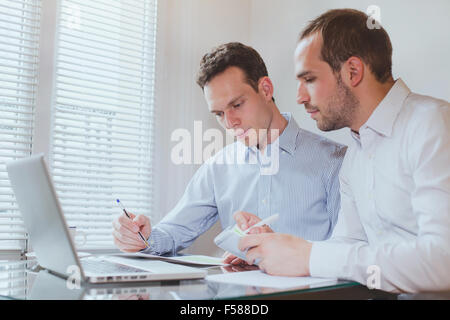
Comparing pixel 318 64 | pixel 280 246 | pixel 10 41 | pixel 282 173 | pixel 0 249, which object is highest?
pixel 10 41

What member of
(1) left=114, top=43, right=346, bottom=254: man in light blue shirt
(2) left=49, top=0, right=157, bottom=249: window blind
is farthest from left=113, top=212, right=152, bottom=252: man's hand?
(2) left=49, top=0, right=157, bottom=249: window blind

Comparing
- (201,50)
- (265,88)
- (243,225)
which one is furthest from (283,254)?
(201,50)

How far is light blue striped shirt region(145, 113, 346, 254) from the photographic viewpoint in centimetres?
161

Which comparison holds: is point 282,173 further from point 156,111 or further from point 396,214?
point 156,111

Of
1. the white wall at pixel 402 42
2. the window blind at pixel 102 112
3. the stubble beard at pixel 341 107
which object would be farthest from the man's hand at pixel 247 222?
the window blind at pixel 102 112

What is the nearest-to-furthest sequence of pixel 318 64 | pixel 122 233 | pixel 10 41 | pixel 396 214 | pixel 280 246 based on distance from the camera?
pixel 280 246 → pixel 396 214 → pixel 318 64 → pixel 122 233 → pixel 10 41

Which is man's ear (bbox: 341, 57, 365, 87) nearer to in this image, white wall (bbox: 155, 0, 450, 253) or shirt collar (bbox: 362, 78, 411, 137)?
shirt collar (bbox: 362, 78, 411, 137)

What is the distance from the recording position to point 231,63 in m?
1.74

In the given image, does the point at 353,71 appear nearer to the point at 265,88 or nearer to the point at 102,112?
the point at 265,88

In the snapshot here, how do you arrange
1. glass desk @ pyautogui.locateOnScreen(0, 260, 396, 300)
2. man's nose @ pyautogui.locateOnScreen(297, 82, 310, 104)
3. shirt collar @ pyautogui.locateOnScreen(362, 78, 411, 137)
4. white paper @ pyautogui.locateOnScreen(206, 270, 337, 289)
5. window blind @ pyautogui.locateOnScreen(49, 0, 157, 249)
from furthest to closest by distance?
window blind @ pyautogui.locateOnScreen(49, 0, 157, 249) < man's nose @ pyautogui.locateOnScreen(297, 82, 310, 104) < shirt collar @ pyautogui.locateOnScreen(362, 78, 411, 137) < white paper @ pyautogui.locateOnScreen(206, 270, 337, 289) < glass desk @ pyautogui.locateOnScreen(0, 260, 396, 300)

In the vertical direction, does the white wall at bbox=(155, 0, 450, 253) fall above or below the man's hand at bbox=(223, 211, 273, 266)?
above

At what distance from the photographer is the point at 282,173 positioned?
168 cm
